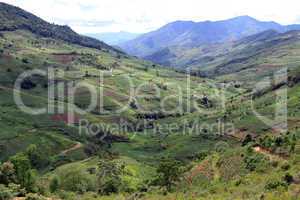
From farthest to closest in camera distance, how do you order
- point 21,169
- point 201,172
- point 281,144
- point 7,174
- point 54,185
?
point 54,185 < point 201,172 < point 281,144 < point 21,169 < point 7,174

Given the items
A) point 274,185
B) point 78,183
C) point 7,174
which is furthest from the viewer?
point 78,183

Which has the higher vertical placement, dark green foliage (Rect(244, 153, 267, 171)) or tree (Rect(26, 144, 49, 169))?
dark green foliage (Rect(244, 153, 267, 171))

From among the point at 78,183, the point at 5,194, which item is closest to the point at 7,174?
the point at 5,194

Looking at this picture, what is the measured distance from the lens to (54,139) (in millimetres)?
173375

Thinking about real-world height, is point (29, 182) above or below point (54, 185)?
above

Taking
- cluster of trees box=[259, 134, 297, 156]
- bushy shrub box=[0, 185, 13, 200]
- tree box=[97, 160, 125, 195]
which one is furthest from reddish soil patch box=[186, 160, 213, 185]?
bushy shrub box=[0, 185, 13, 200]

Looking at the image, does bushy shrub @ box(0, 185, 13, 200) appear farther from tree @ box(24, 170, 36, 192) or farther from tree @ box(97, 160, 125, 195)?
tree @ box(97, 160, 125, 195)

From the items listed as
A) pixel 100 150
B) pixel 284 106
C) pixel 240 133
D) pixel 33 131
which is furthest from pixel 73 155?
pixel 284 106

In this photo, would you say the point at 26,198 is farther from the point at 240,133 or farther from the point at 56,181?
the point at 240,133

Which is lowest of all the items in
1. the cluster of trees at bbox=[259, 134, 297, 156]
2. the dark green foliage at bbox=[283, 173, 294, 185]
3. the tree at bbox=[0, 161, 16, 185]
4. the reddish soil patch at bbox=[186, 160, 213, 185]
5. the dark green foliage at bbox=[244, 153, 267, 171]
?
the reddish soil patch at bbox=[186, 160, 213, 185]

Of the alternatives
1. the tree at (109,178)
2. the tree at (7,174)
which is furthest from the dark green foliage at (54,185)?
the tree at (7,174)

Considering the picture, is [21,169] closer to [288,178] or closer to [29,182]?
[29,182]

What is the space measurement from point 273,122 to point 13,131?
301 feet

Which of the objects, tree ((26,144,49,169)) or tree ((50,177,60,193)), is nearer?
tree ((50,177,60,193))
